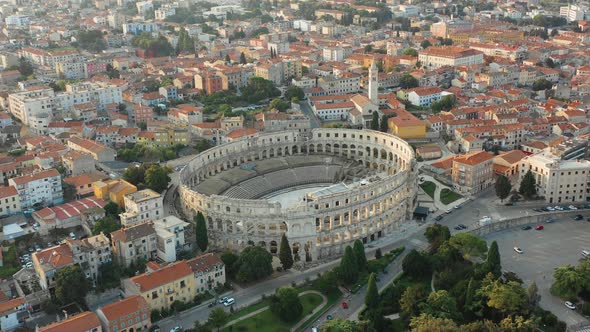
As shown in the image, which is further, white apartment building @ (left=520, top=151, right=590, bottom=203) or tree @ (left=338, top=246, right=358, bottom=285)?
white apartment building @ (left=520, top=151, right=590, bottom=203)

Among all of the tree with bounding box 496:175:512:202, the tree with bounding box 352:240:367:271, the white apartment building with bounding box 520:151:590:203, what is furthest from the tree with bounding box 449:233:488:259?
the white apartment building with bounding box 520:151:590:203

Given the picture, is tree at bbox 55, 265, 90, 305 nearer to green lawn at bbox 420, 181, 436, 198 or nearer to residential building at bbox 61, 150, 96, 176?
residential building at bbox 61, 150, 96, 176

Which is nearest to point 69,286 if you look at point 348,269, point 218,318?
point 218,318

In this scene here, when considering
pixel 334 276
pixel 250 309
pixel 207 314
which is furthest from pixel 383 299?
pixel 207 314

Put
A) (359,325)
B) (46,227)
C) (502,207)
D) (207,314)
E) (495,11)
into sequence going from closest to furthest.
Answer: (359,325), (207,314), (46,227), (502,207), (495,11)

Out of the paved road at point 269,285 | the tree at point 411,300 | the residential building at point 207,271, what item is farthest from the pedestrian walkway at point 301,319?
the tree at point 411,300

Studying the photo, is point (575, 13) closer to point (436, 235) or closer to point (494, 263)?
point (436, 235)

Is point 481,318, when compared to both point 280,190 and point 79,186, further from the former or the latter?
point 79,186
